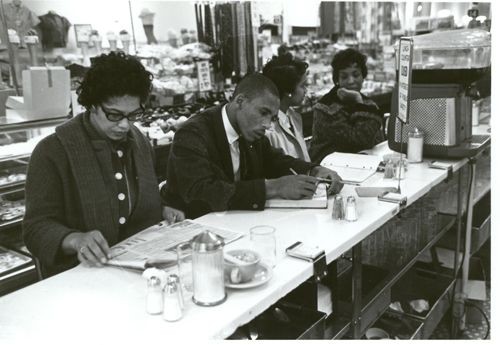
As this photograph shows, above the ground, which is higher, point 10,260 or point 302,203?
point 302,203

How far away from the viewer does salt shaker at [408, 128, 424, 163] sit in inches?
115

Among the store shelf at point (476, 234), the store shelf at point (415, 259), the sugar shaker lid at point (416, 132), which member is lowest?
the store shelf at point (476, 234)

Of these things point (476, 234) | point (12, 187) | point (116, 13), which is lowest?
point (476, 234)

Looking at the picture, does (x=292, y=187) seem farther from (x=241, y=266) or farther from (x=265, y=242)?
(x=241, y=266)

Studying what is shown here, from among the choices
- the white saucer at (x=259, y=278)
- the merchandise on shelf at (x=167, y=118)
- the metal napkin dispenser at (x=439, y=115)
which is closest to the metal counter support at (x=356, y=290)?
the white saucer at (x=259, y=278)

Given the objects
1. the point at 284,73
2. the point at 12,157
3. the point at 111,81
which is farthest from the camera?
the point at 284,73

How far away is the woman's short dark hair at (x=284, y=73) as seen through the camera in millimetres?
3293

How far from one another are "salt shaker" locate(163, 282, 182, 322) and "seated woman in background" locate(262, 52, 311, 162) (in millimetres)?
1989

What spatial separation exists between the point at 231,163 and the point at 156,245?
0.80m

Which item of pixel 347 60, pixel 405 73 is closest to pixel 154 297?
pixel 405 73

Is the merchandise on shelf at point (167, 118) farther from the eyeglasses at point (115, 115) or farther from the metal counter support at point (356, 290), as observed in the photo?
the metal counter support at point (356, 290)

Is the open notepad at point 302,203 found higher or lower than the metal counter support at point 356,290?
higher

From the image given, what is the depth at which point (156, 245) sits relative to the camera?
1713 millimetres

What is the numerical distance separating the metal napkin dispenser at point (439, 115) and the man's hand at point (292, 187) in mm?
1144
